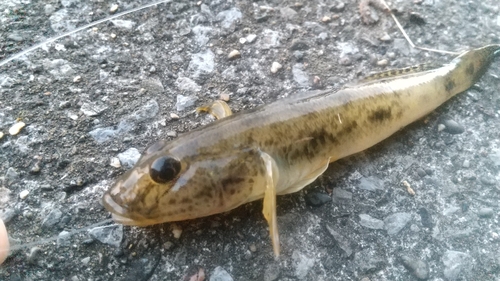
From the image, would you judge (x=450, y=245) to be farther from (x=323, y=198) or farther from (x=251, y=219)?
(x=251, y=219)

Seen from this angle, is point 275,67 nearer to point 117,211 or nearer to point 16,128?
point 117,211

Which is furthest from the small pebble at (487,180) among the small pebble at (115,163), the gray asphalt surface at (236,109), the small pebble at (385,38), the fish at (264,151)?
the small pebble at (115,163)

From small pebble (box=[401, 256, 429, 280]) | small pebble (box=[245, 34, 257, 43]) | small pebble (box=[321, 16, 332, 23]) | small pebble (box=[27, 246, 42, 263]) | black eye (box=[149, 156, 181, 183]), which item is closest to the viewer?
black eye (box=[149, 156, 181, 183])

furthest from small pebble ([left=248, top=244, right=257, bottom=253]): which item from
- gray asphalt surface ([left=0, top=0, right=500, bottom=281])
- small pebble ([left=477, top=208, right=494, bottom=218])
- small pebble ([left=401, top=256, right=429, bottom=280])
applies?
small pebble ([left=477, top=208, right=494, bottom=218])

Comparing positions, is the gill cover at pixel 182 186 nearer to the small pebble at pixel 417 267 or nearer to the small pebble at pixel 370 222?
the small pebble at pixel 370 222

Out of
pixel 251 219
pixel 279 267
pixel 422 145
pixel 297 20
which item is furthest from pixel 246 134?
pixel 297 20

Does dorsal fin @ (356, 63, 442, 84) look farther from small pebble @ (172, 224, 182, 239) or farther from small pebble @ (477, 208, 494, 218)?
small pebble @ (172, 224, 182, 239)

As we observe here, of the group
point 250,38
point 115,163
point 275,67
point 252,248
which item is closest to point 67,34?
point 115,163
